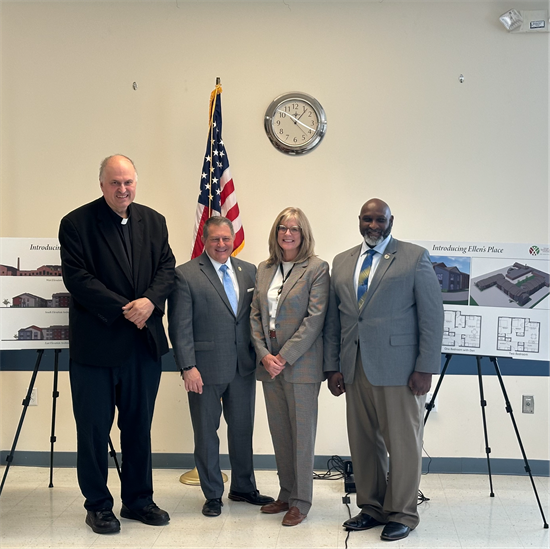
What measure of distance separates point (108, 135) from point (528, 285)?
302 cm

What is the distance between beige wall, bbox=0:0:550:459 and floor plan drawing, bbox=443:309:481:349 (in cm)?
89

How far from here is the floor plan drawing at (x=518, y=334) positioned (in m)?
3.53

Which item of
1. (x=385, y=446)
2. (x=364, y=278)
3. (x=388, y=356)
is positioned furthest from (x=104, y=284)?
(x=385, y=446)

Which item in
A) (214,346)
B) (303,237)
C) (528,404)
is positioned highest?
(303,237)

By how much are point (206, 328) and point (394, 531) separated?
1464 millimetres

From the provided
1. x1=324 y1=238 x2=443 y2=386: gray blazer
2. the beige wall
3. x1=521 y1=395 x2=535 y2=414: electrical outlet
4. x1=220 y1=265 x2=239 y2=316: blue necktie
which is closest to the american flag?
the beige wall

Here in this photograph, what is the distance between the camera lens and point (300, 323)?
3.34m

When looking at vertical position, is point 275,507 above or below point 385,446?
below

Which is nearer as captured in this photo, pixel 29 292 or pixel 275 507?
pixel 275 507

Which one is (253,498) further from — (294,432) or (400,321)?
(400,321)

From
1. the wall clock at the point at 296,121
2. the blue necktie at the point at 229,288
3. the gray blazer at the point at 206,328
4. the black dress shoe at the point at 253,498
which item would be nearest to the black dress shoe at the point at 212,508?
the black dress shoe at the point at 253,498

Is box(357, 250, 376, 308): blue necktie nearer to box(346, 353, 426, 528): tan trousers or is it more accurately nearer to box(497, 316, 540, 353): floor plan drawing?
box(346, 353, 426, 528): tan trousers

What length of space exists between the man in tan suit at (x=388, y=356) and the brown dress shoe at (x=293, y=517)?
0.84 ft

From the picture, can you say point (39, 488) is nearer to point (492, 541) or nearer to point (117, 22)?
point (492, 541)
